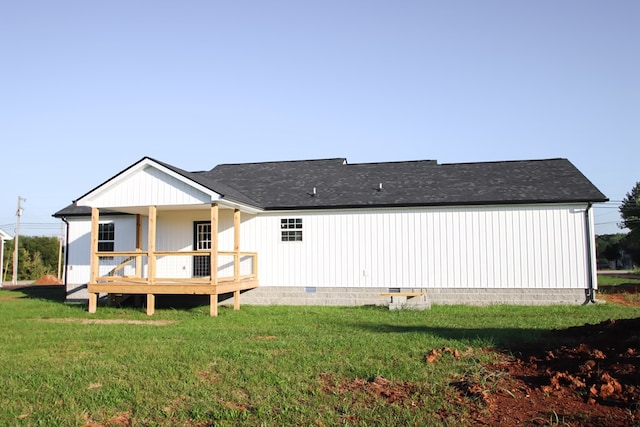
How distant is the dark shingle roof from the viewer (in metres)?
15.8

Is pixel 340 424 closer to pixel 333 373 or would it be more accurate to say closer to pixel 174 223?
pixel 333 373

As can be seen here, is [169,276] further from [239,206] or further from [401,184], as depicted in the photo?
[401,184]

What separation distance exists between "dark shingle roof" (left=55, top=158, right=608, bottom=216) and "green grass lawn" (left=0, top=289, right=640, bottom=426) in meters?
3.90

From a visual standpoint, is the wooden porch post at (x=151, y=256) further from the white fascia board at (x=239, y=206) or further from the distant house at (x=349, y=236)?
the white fascia board at (x=239, y=206)

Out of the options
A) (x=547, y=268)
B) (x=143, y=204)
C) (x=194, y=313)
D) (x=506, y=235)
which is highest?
(x=143, y=204)

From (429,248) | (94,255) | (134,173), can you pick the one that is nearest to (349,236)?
(429,248)

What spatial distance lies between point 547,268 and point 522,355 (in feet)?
28.6

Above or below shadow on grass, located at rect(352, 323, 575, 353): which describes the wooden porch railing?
above

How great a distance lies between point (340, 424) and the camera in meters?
5.19

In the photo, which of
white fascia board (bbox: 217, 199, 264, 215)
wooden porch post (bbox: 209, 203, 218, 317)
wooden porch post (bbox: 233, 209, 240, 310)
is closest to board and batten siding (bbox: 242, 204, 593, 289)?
white fascia board (bbox: 217, 199, 264, 215)

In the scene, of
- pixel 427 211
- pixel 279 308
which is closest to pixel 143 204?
pixel 279 308

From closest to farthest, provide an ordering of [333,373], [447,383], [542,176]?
[447,383] < [333,373] < [542,176]

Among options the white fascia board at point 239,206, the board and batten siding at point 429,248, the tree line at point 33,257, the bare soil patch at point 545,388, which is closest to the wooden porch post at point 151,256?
the white fascia board at point 239,206

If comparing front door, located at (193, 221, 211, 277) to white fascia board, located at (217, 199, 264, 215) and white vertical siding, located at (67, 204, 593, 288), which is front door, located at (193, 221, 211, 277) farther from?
white fascia board, located at (217, 199, 264, 215)
